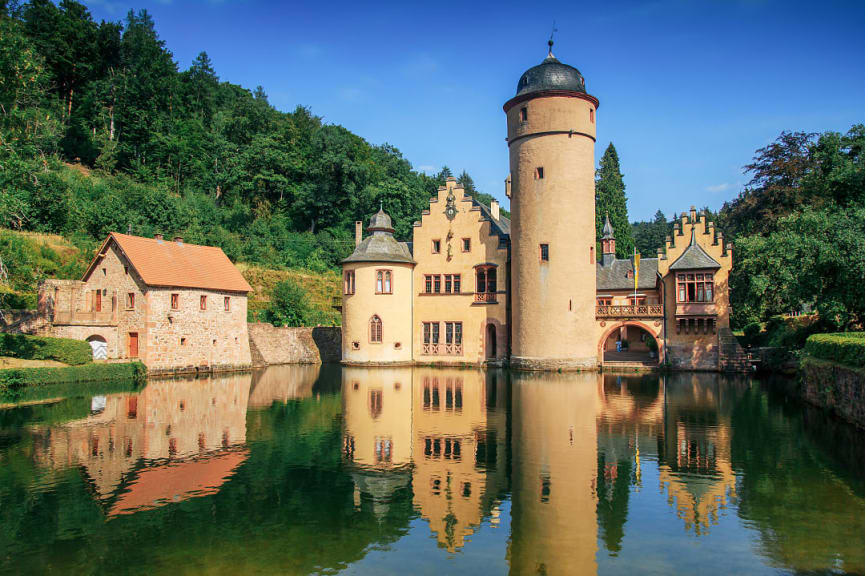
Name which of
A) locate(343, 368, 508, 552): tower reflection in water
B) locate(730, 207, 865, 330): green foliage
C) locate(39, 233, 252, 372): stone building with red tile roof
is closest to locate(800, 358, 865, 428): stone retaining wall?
locate(730, 207, 865, 330): green foliage

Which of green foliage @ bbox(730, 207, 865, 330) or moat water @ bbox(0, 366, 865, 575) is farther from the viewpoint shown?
green foliage @ bbox(730, 207, 865, 330)

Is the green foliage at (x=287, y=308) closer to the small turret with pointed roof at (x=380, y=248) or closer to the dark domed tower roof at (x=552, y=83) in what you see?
the small turret with pointed roof at (x=380, y=248)

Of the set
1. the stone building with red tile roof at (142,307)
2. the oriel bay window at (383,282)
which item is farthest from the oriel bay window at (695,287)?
the stone building with red tile roof at (142,307)

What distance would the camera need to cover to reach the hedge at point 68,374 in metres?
23.4

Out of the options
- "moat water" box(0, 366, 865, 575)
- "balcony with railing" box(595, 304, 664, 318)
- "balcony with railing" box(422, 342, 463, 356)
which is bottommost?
"moat water" box(0, 366, 865, 575)

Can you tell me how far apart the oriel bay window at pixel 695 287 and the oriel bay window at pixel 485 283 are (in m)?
10.8

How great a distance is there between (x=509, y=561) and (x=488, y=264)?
29844mm

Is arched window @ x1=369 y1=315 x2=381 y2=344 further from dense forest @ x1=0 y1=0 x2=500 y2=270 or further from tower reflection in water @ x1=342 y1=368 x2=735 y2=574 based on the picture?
dense forest @ x1=0 y1=0 x2=500 y2=270

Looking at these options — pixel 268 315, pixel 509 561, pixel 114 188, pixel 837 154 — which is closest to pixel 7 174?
pixel 268 315

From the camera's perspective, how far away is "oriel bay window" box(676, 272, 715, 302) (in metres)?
34.0

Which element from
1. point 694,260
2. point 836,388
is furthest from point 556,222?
point 836,388

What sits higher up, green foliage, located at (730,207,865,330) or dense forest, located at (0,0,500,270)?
dense forest, located at (0,0,500,270)

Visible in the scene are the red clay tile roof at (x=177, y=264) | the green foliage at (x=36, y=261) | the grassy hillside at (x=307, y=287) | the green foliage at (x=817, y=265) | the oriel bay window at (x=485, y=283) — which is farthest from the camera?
the grassy hillside at (x=307, y=287)

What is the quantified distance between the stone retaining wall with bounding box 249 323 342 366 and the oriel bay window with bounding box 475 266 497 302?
445 inches
